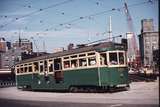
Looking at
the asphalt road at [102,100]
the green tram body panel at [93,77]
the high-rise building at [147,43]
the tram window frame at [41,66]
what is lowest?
the asphalt road at [102,100]

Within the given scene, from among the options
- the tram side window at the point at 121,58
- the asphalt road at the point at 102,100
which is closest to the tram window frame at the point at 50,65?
the asphalt road at the point at 102,100

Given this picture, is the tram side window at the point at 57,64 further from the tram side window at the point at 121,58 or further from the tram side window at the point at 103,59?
the tram side window at the point at 121,58

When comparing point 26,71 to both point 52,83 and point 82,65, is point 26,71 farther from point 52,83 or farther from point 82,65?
point 82,65

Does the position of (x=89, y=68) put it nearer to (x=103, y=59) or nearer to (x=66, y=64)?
(x=103, y=59)

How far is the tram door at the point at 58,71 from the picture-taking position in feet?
75.3

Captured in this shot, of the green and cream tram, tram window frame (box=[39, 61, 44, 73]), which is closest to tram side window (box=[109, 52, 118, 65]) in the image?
the green and cream tram

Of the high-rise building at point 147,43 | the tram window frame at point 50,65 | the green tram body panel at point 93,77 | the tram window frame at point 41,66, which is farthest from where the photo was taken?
the high-rise building at point 147,43

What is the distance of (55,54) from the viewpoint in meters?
23.7

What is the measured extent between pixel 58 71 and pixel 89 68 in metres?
3.36

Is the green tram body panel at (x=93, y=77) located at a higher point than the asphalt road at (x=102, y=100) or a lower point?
higher

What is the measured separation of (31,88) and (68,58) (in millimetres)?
6993

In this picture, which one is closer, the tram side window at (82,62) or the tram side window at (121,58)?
the tram side window at (121,58)

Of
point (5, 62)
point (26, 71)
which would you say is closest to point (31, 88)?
point (26, 71)

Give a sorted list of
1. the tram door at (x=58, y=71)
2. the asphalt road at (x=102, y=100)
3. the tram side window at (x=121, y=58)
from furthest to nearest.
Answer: the tram door at (x=58, y=71) → the tram side window at (x=121, y=58) → the asphalt road at (x=102, y=100)
